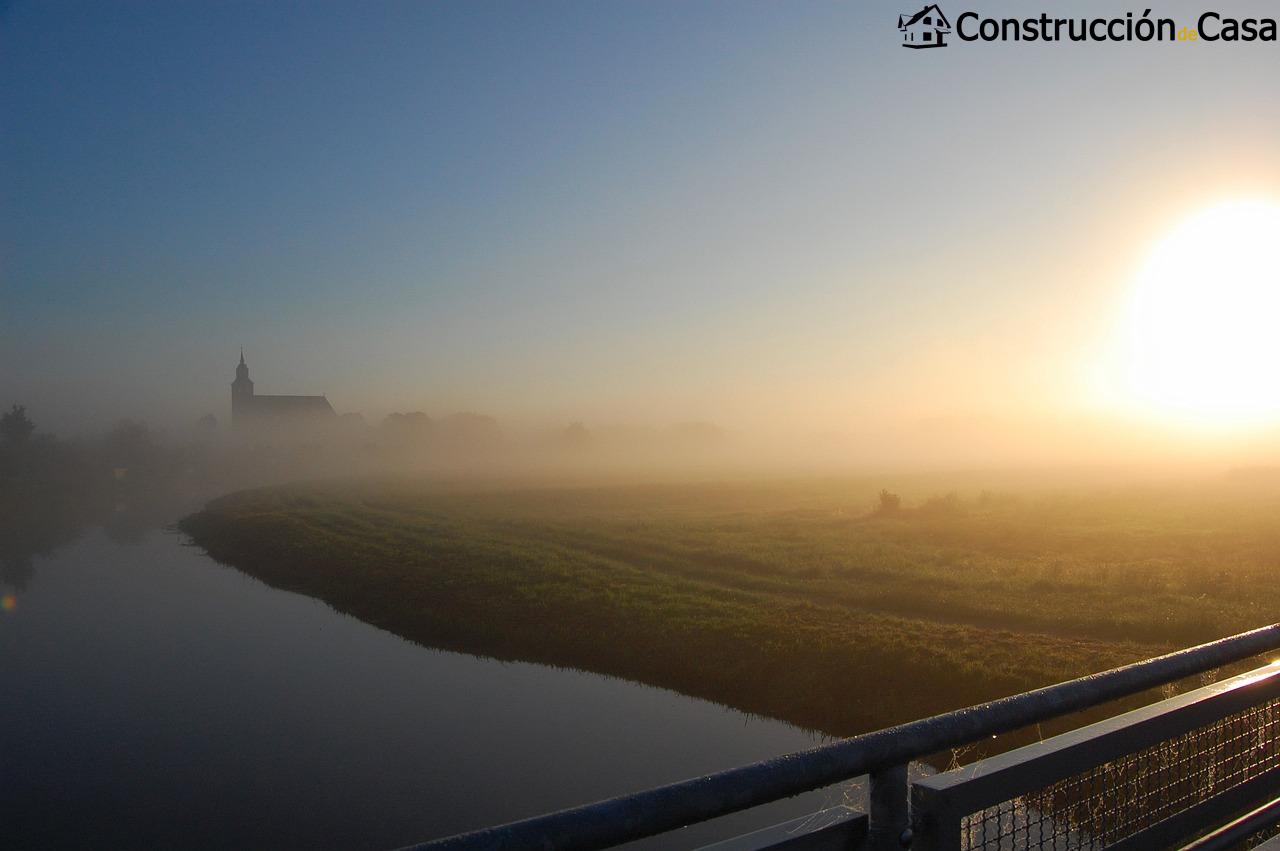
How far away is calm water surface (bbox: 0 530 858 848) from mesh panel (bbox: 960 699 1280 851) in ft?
35.3

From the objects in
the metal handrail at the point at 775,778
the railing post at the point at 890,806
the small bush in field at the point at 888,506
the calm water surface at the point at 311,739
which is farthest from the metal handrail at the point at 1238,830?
the small bush in field at the point at 888,506

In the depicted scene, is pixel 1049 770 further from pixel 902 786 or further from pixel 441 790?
pixel 441 790

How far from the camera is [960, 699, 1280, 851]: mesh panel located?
302 centimetres

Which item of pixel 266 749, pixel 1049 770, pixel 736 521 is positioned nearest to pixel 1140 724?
pixel 1049 770

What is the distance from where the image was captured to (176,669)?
960 inches

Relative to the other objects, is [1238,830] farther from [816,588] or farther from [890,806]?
[816,588]

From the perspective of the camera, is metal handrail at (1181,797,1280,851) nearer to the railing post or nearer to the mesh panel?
the mesh panel

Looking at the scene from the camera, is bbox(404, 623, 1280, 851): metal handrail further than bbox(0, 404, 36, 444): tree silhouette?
No

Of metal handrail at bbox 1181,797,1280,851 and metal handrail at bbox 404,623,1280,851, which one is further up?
metal handrail at bbox 404,623,1280,851

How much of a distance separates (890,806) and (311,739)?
18844mm

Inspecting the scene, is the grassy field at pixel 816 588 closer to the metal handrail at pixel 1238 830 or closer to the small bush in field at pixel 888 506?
the small bush in field at pixel 888 506

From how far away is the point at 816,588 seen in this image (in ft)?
101

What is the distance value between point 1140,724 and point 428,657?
987 inches

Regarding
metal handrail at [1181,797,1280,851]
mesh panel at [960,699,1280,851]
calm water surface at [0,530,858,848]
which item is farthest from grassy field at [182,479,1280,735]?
metal handrail at [1181,797,1280,851]
